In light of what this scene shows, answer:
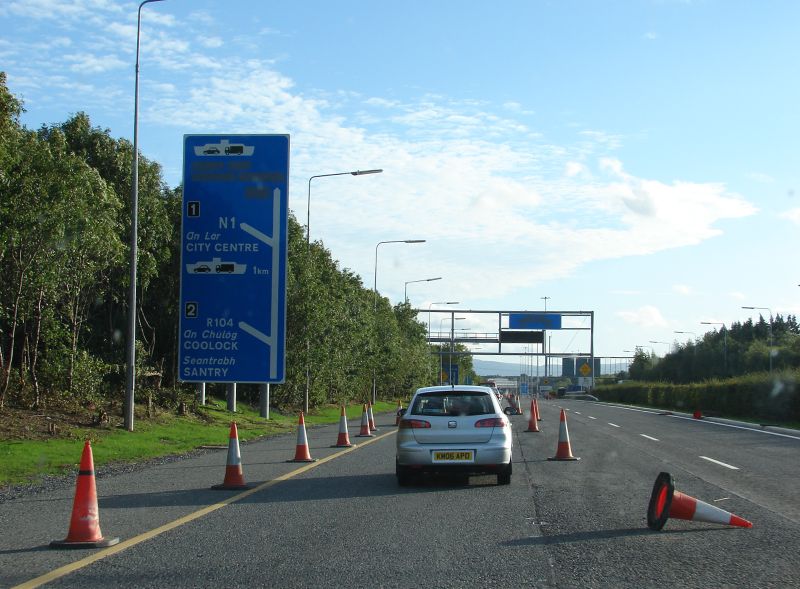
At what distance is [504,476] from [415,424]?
1.48 m

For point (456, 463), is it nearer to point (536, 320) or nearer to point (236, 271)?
point (236, 271)

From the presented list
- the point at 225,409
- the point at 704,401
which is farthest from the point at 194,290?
the point at 704,401

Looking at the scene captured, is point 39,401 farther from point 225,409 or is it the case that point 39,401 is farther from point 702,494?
point 702,494

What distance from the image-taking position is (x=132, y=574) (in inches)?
283

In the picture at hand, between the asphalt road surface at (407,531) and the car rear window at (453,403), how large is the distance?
109 cm

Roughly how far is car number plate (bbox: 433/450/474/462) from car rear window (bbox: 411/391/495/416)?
0.64 metres

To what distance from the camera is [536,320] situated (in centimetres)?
7719

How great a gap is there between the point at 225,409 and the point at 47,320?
1223 centimetres

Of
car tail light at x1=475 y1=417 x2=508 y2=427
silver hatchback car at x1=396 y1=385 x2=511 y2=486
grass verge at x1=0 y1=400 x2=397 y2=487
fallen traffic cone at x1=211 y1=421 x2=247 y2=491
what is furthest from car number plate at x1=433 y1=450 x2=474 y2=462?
grass verge at x1=0 y1=400 x2=397 y2=487

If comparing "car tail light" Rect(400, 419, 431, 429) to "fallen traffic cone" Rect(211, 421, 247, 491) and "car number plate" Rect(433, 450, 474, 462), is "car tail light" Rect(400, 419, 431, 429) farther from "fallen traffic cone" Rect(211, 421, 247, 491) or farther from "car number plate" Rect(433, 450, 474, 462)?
"fallen traffic cone" Rect(211, 421, 247, 491)

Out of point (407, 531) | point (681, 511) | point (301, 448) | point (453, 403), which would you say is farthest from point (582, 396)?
point (407, 531)

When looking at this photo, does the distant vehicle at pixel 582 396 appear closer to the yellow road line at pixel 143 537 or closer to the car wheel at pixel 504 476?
Result: the car wheel at pixel 504 476

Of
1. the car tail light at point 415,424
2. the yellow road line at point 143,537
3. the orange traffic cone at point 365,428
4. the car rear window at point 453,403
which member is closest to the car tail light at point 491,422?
the car rear window at point 453,403

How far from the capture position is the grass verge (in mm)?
15771
